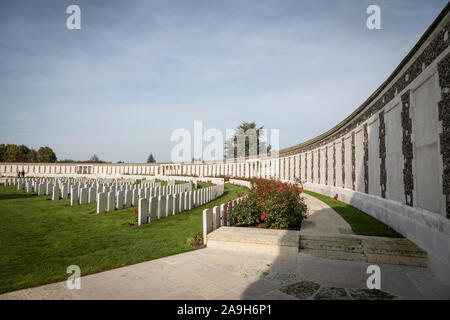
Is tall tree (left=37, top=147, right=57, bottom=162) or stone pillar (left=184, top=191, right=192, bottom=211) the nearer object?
stone pillar (left=184, top=191, right=192, bottom=211)

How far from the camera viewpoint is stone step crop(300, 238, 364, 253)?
18.2ft

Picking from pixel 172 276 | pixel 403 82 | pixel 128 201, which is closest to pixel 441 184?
pixel 403 82

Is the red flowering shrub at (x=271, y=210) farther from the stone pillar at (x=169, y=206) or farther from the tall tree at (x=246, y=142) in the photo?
the tall tree at (x=246, y=142)

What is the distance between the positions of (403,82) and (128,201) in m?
12.2

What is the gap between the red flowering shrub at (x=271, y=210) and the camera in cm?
747

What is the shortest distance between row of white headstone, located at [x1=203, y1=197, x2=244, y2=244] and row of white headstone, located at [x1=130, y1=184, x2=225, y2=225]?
267 cm

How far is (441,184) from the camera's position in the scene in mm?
4812

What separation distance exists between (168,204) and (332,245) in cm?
655

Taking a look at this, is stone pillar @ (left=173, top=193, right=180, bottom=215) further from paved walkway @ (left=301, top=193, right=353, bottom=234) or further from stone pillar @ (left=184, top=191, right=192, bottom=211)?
paved walkway @ (left=301, top=193, right=353, bottom=234)

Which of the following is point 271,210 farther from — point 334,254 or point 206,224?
point 334,254
